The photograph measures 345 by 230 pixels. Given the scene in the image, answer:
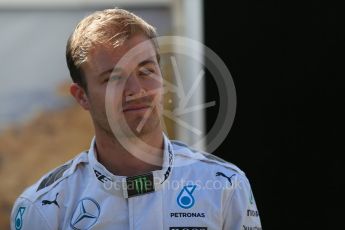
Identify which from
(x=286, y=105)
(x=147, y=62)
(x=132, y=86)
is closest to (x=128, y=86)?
(x=132, y=86)

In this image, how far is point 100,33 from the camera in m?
2.39

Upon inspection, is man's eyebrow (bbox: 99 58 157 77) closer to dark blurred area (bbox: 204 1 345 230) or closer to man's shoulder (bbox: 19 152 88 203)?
man's shoulder (bbox: 19 152 88 203)

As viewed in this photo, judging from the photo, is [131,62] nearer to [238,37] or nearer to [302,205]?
[238,37]

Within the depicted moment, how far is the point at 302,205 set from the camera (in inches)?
171

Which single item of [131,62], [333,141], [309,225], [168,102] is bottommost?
[309,225]

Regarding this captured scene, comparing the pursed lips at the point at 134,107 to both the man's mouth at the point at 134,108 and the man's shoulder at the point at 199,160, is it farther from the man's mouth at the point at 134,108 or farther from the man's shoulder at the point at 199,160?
the man's shoulder at the point at 199,160

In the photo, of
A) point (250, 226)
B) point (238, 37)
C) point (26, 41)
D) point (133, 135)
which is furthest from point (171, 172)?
point (26, 41)

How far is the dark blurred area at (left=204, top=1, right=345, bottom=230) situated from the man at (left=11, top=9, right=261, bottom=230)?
1893 mm

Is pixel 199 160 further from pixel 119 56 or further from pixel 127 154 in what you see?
pixel 119 56

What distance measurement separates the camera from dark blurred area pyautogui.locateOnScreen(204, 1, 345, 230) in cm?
430

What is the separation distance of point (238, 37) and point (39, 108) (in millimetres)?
1436

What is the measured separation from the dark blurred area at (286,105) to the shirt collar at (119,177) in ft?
6.24

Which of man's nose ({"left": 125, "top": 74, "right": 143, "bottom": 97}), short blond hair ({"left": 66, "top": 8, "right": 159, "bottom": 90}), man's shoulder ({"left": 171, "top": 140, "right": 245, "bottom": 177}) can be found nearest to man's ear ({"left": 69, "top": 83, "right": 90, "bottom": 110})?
short blond hair ({"left": 66, "top": 8, "right": 159, "bottom": 90})

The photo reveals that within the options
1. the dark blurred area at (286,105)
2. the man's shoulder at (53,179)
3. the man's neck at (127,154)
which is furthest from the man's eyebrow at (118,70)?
the dark blurred area at (286,105)
